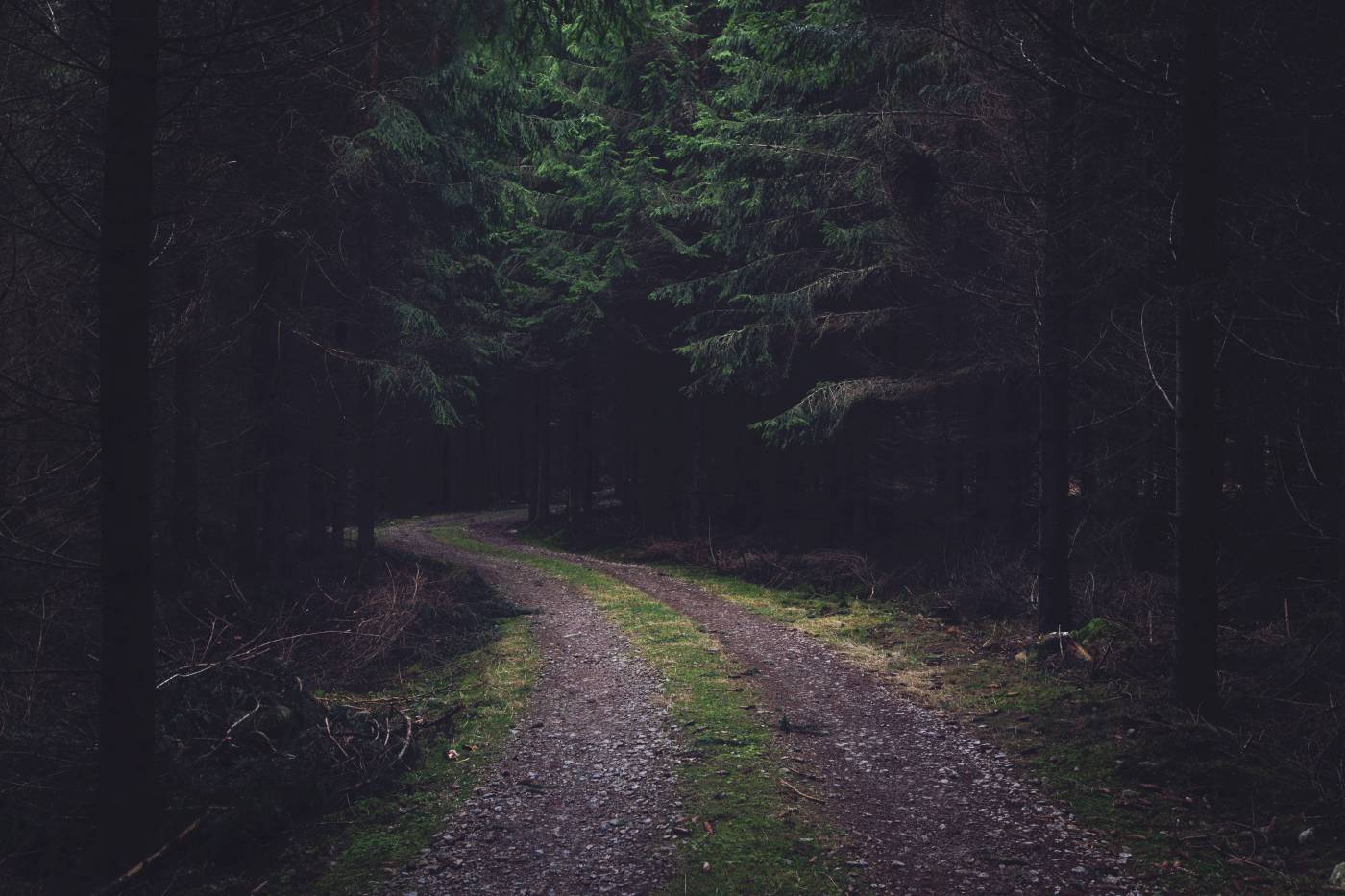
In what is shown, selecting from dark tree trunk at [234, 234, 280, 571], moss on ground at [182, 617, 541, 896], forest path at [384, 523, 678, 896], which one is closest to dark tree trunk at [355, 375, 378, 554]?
dark tree trunk at [234, 234, 280, 571]

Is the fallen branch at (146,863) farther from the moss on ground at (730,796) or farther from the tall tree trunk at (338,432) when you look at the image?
the tall tree trunk at (338,432)

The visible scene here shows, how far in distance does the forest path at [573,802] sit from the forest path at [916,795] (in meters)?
1.45

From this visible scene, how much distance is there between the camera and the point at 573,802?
716 cm

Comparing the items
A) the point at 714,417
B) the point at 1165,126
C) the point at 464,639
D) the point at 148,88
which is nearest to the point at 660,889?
the point at 148,88

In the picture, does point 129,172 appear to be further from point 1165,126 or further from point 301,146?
point 1165,126

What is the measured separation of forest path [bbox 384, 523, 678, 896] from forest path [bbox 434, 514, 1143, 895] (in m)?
1.45

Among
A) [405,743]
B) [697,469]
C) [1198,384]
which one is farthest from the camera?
[697,469]

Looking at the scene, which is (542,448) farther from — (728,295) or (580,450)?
(728,295)

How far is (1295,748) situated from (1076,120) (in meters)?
7.34

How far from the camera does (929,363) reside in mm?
16906

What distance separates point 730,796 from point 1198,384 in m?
5.71

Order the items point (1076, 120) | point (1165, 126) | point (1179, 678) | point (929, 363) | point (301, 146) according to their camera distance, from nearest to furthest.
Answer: point (1179, 678) < point (1165, 126) < point (1076, 120) < point (301, 146) < point (929, 363)

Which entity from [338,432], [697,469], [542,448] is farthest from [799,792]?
[542,448]

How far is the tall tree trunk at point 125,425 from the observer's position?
563cm
